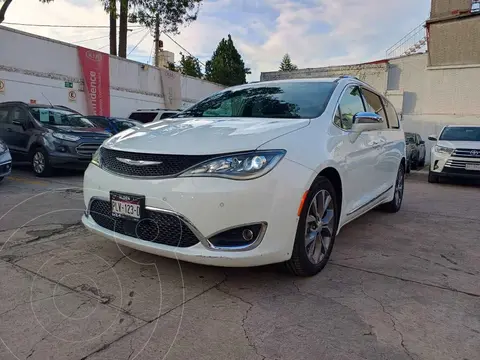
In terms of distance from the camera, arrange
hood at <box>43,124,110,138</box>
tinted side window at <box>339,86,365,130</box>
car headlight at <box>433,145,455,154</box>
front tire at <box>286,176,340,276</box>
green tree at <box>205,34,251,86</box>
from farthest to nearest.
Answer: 1. green tree at <box>205,34,251,86</box>
2. car headlight at <box>433,145,455,154</box>
3. hood at <box>43,124,110,138</box>
4. tinted side window at <box>339,86,365,130</box>
5. front tire at <box>286,176,340,276</box>

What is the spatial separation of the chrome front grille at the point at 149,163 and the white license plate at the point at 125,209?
213mm

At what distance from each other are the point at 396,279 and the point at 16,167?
9.04 meters

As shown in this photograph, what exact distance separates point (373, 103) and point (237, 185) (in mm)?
2889

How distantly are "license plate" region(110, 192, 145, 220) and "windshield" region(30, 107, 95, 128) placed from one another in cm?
653

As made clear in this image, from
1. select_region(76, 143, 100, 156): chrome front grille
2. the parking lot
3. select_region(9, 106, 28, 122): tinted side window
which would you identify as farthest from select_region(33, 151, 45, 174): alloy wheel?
the parking lot

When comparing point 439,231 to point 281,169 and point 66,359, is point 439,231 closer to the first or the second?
point 281,169

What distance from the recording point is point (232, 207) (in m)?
2.52

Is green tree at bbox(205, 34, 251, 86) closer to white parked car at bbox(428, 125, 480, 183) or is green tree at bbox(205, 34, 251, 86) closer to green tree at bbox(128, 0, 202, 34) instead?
green tree at bbox(128, 0, 202, 34)

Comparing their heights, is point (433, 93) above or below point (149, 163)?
above

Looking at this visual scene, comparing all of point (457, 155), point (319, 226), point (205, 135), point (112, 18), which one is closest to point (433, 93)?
point (457, 155)

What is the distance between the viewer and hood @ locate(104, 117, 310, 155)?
2.70 meters

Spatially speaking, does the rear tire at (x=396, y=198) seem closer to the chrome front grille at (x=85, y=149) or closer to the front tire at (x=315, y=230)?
the front tire at (x=315, y=230)

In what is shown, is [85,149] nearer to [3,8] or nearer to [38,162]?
[38,162]

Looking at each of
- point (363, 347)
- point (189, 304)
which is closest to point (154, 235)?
point (189, 304)
